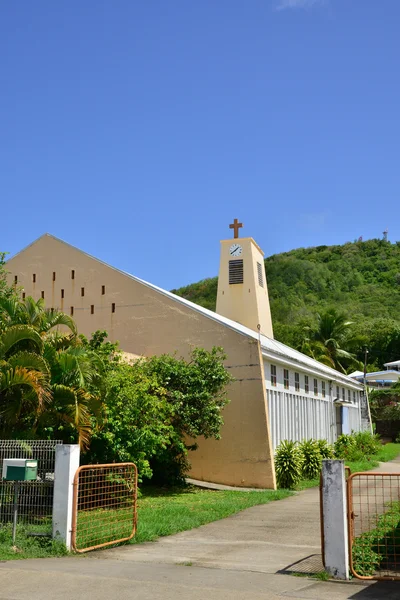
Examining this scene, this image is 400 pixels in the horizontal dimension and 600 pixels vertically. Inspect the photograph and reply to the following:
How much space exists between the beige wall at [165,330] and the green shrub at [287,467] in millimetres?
558

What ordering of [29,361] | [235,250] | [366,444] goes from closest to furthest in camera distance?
1. [29,361]
2. [366,444]
3. [235,250]

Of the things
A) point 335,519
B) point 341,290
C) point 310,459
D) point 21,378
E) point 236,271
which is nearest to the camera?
point 335,519

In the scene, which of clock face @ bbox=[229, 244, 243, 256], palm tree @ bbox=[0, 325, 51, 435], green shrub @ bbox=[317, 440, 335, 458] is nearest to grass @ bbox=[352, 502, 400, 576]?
palm tree @ bbox=[0, 325, 51, 435]

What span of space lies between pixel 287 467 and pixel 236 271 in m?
13.9

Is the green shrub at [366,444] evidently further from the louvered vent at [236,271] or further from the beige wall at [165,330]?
Answer: the beige wall at [165,330]

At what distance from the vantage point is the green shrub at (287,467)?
765 inches

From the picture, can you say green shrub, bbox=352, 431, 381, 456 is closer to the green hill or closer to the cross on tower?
the cross on tower

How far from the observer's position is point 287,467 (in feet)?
63.9

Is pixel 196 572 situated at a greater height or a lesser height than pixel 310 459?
lesser

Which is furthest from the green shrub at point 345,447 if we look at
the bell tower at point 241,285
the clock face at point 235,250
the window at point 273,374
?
the clock face at point 235,250

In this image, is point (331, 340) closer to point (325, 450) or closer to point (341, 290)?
point (325, 450)

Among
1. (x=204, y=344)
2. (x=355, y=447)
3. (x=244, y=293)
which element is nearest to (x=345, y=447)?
(x=355, y=447)

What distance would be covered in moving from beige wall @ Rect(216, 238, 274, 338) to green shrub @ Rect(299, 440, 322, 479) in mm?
9932

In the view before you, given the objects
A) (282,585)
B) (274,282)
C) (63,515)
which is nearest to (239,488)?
(63,515)
